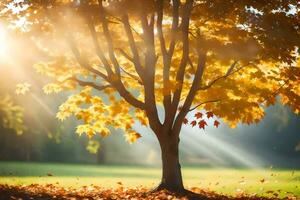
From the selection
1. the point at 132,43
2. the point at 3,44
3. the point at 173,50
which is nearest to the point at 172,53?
the point at 173,50

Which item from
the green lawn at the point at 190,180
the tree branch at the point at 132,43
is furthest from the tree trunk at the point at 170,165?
the green lawn at the point at 190,180

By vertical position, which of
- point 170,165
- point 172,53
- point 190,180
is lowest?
point 190,180

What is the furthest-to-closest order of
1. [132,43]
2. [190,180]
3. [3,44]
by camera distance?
1. [190,180]
2. [3,44]
3. [132,43]

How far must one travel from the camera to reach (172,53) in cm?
1471

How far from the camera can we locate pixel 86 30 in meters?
15.0

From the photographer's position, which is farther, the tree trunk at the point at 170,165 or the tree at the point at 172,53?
the tree trunk at the point at 170,165

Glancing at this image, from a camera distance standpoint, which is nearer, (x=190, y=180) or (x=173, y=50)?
(x=173, y=50)

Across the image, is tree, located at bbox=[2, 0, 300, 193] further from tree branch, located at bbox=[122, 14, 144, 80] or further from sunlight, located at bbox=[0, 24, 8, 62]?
sunlight, located at bbox=[0, 24, 8, 62]

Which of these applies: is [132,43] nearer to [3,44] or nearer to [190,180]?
[3,44]

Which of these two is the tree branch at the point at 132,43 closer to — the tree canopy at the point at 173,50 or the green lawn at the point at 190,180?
→ the tree canopy at the point at 173,50

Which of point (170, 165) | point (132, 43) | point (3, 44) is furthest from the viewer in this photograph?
point (3, 44)

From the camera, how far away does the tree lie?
44.1 ft

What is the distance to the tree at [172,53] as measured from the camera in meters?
13.5

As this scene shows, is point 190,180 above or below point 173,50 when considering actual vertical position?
below
